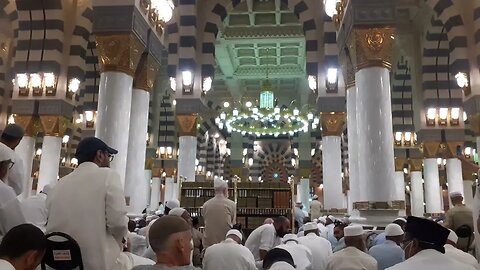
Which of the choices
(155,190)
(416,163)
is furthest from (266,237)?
(155,190)

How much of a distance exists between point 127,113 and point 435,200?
9713 mm

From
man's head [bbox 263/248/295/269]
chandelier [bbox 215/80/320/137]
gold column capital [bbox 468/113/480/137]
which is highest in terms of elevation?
chandelier [bbox 215/80/320/137]

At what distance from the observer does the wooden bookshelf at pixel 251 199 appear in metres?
9.04

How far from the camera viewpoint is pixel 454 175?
41.4 feet

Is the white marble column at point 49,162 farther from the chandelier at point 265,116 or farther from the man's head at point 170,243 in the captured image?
the man's head at point 170,243

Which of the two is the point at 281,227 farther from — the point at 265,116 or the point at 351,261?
the point at 265,116

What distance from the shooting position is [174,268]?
172cm

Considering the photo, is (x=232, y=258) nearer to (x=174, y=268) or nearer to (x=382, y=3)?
(x=174, y=268)

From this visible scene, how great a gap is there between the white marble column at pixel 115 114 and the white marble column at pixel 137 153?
880 mm

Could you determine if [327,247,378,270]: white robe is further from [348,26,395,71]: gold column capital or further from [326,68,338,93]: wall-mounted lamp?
[326,68,338,93]: wall-mounted lamp

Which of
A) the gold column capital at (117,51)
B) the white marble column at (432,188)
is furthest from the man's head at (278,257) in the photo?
the white marble column at (432,188)

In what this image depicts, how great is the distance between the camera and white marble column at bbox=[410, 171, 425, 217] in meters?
14.4

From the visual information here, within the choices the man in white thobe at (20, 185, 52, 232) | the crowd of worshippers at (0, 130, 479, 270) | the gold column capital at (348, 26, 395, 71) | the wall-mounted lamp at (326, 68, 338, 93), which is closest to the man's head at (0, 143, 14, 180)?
the crowd of worshippers at (0, 130, 479, 270)

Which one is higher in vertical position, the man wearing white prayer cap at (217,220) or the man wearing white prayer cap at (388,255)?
the man wearing white prayer cap at (217,220)
